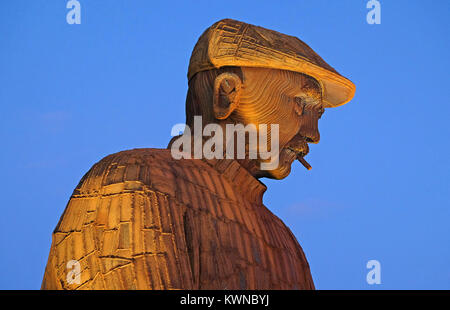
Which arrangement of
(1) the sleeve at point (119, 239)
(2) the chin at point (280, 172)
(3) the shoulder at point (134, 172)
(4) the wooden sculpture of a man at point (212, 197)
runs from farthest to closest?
→ (2) the chin at point (280, 172), (3) the shoulder at point (134, 172), (4) the wooden sculpture of a man at point (212, 197), (1) the sleeve at point (119, 239)

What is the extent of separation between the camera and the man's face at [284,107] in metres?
7.87

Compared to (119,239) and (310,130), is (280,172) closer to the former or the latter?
(310,130)

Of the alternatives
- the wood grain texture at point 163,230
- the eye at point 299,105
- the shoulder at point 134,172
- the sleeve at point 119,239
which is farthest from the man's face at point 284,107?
the sleeve at point 119,239

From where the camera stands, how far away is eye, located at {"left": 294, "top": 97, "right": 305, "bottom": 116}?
804 centimetres

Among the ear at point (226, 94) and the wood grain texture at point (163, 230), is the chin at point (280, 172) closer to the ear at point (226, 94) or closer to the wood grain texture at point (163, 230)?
the wood grain texture at point (163, 230)

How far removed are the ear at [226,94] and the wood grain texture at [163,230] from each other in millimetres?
393

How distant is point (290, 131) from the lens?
26.2ft

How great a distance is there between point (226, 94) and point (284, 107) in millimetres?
503

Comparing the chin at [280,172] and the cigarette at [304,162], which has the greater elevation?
the cigarette at [304,162]

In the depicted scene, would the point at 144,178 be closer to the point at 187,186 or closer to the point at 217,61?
the point at 187,186

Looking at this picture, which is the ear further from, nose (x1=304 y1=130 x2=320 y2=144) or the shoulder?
nose (x1=304 y1=130 x2=320 y2=144)

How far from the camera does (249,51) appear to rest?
25.6ft

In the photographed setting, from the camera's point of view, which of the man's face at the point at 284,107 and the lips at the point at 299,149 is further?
the lips at the point at 299,149

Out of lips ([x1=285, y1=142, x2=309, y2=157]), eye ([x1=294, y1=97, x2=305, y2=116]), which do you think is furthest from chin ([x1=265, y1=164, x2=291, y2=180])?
eye ([x1=294, y1=97, x2=305, y2=116])
